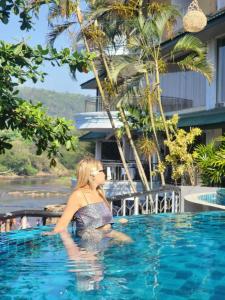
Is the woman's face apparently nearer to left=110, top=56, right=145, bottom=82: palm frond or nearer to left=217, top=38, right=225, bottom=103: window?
left=110, top=56, right=145, bottom=82: palm frond

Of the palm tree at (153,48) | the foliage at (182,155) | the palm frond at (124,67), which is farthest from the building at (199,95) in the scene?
the palm frond at (124,67)

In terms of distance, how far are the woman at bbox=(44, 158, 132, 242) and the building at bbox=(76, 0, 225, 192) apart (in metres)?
12.2

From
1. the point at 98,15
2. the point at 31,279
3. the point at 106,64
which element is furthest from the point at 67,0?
the point at 31,279

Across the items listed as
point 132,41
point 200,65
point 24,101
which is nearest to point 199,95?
point 200,65

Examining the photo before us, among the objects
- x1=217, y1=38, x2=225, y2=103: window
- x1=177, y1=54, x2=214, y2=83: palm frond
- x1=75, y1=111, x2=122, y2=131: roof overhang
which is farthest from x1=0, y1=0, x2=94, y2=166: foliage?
x1=75, y1=111, x2=122, y2=131: roof overhang

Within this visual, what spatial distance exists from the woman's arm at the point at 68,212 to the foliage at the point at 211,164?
8.50m

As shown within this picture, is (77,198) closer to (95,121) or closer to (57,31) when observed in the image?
(57,31)

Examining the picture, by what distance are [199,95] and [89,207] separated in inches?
622

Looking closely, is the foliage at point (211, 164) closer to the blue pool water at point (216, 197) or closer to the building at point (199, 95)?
the blue pool water at point (216, 197)

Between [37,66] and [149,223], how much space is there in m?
4.56

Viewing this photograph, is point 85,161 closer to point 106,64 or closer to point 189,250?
point 189,250

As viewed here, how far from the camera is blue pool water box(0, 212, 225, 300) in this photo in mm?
5195

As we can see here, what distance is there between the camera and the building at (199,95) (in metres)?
19.7

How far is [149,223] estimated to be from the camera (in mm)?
9648
